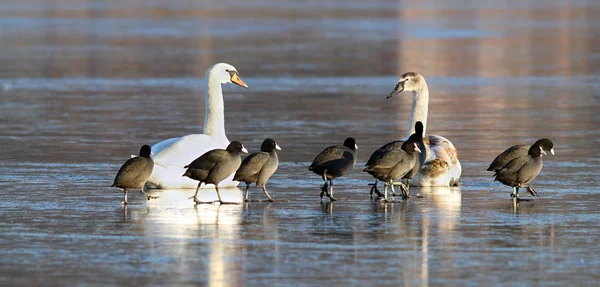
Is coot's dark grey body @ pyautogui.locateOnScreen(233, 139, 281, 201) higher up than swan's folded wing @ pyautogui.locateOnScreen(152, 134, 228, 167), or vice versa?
swan's folded wing @ pyautogui.locateOnScreen(152, 134, 228, 167)

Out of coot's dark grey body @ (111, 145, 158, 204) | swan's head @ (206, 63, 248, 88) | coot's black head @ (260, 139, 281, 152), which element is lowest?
coot's dark grey body @ (111, 145, 158, 204)

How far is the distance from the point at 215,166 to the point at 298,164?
11.2ft

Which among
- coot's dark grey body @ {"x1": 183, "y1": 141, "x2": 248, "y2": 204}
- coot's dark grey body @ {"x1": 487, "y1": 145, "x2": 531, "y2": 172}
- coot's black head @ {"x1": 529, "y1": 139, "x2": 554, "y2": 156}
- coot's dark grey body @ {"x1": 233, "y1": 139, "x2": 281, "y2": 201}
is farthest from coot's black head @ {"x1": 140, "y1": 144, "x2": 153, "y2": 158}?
coot's black head @ {"x1": 529, "y1": 139, "x2": 554, "y2": 156}

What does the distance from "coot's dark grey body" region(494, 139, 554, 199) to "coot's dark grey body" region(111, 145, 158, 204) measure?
3.69m

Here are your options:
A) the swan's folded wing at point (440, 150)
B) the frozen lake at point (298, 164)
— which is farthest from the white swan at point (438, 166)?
the frozen lake at point (298, 164)

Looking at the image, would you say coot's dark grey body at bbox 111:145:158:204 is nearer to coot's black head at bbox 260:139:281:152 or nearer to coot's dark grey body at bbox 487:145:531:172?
coot's black head at bbox 260:139:281:152

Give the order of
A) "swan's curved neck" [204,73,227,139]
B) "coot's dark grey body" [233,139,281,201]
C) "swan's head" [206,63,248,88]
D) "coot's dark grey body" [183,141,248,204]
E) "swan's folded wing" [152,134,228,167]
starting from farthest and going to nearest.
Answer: "swan's head" [206,63,248,88], "swan's curved neck" [204,73,227,139], "swan's folded wing" [152,134,228,167], "coot's dark grey body" [233,139,281,201], "coot's dark grey body" [183,141,248,204]

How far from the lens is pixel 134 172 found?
1264cm

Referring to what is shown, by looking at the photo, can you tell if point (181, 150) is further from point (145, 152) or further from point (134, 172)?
point (134, 172)

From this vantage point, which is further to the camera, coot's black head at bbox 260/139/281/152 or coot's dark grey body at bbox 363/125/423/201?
coot's black head at bbox 260/139/281/152

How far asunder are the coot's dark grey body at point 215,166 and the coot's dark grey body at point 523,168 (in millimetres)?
2769

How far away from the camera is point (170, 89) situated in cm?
2945

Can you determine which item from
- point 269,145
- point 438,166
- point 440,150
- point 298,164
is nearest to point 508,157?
point 438,166

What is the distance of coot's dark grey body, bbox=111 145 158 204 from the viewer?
494 inches
